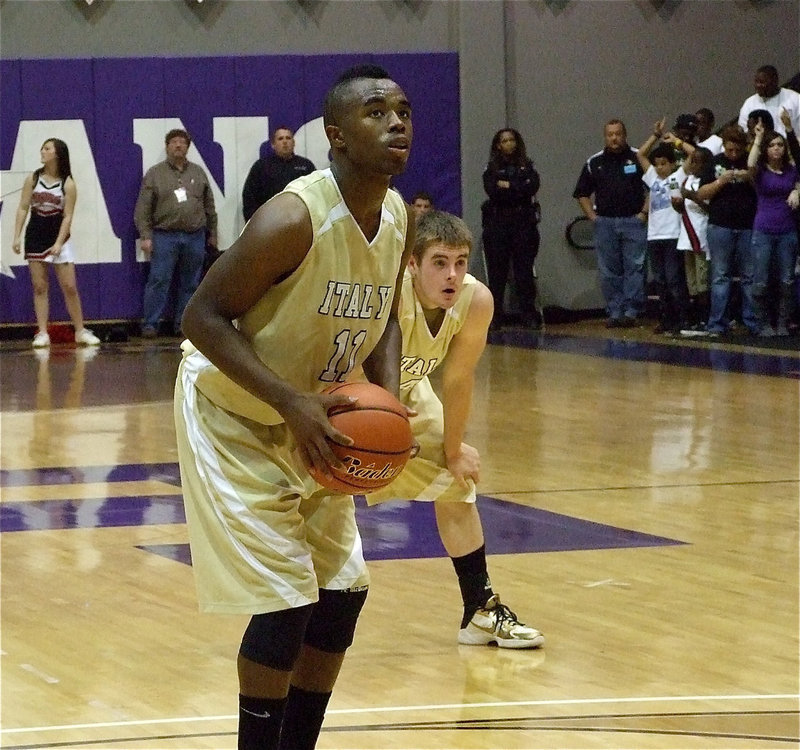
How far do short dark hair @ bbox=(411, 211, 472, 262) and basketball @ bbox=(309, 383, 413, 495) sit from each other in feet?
4.58

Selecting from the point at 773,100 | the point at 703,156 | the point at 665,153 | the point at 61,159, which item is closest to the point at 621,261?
the point at 665,153

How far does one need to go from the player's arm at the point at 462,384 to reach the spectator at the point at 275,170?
31.8ft

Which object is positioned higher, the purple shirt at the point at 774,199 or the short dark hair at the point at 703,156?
the short dark hair at the point at 703,156

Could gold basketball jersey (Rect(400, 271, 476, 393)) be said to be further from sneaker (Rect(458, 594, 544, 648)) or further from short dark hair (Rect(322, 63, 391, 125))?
short dark hair (Rect(322, 63, 391, 125))

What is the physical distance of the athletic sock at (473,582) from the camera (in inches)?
205

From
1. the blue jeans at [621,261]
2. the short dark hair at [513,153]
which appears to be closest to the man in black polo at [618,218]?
the blue jeans at [621,261]

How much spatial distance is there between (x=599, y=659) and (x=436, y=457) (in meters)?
0.81

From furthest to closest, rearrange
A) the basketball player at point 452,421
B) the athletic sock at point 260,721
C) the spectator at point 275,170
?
the spectator at point 275,170, the basketball player at point 452,421, the athletic sock at point 260,721

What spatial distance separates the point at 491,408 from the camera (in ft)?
33.7

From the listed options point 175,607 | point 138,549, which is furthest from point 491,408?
point 175,607

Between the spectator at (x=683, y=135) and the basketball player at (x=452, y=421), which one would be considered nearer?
the basketball player at (x=452, y=421)

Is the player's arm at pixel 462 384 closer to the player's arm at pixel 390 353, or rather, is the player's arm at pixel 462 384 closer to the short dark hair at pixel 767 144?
the player's arm at pixel 390 353

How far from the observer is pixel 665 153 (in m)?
14.5

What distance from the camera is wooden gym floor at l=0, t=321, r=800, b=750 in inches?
170
